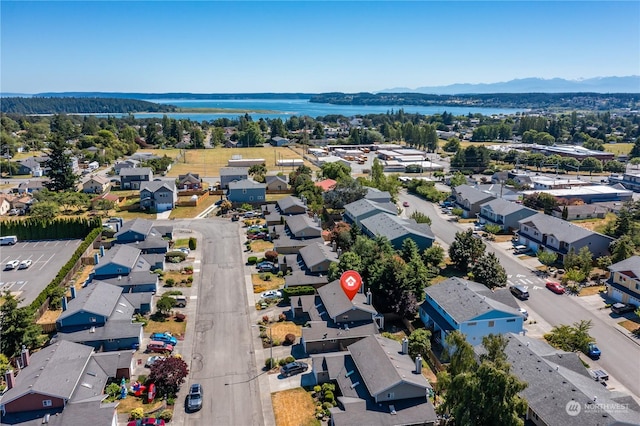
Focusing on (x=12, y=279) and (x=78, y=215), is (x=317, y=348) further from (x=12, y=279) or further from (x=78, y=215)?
(x=78, y=215)

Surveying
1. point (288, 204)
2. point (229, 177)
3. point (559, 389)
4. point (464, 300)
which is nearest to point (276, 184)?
point (229, 177)

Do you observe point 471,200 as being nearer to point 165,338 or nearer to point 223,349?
point 223,349

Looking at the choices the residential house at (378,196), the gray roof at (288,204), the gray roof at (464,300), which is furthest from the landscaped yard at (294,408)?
the residential house at (378,196)

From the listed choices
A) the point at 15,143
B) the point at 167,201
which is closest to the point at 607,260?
the point at 167,201

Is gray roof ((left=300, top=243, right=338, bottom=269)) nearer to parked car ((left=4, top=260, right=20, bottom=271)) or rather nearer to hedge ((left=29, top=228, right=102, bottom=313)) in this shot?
hedge ((left=29, top=228, right=102, bottom=313))

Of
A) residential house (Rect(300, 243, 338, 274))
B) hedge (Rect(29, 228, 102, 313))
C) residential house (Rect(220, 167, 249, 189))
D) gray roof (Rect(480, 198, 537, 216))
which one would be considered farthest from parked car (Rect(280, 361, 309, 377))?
residential house (Rect(220, 167, 249, 189))

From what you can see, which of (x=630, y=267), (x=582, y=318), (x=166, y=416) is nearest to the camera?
(x=166, y=416)
